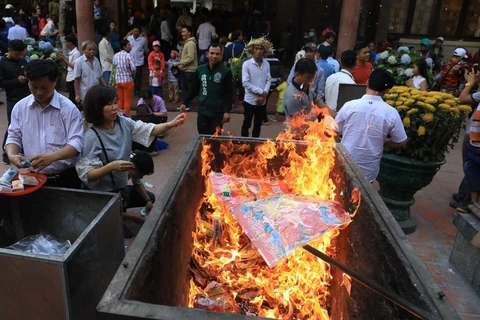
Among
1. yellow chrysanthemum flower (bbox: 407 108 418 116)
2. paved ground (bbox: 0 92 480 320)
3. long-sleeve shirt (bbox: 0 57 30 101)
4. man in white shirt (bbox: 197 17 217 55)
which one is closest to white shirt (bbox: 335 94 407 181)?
yellow chrysanthemum flower (bbox: 407 108 418 116)

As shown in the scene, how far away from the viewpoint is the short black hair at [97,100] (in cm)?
297

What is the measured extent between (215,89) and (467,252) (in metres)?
3.62

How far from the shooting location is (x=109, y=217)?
110 inches

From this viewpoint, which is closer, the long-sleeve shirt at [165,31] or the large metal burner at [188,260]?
the large metal burner at [188,260]

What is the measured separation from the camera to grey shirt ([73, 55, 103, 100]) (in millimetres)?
6539

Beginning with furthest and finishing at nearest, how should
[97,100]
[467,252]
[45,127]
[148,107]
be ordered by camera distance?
[148,107] < [467,252] < [45,127] < [97,100]

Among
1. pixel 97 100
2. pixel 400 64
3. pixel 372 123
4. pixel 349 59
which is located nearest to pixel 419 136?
pixel 372 123

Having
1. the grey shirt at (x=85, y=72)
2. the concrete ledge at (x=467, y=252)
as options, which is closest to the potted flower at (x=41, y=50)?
the grey shirt at (x=85, y=72)

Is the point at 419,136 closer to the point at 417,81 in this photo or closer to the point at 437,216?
the point at 437,216

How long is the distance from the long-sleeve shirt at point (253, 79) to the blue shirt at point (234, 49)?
4170mm

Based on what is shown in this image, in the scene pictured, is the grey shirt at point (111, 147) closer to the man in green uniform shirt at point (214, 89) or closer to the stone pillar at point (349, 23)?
the man in green uniform shirt at point (214, 89)

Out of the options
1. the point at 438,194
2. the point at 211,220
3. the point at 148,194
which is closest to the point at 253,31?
the point at 438,194

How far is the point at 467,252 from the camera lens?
377 cm

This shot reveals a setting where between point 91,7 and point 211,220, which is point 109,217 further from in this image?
point 91,7
